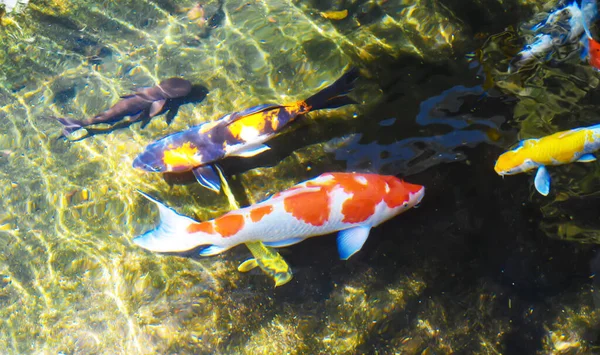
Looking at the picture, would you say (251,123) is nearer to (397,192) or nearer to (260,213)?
(260,213)

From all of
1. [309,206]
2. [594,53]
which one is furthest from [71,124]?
[594,53]

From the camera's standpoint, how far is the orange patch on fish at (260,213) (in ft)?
11.2

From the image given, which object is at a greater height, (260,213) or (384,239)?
(260,213)

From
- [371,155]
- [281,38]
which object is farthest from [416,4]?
[371,155]

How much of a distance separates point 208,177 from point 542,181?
322 centimetres

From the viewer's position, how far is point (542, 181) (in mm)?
3465

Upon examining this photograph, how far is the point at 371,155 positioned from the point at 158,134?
270cm

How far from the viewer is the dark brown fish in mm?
5008

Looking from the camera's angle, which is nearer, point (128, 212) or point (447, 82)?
point (447, 82)

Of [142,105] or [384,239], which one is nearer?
[384,239]

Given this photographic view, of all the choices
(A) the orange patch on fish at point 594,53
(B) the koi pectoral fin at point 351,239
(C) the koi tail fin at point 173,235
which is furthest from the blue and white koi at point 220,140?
(A) the orange patch on fish at point 594,53

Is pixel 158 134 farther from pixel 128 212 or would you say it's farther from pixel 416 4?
pixel 416 4

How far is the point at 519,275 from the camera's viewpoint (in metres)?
3.92

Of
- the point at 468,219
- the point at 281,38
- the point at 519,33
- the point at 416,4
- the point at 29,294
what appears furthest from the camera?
the point at 281,38
